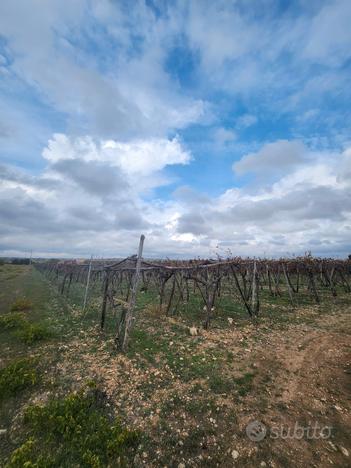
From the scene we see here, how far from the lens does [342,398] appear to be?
17.0 feet

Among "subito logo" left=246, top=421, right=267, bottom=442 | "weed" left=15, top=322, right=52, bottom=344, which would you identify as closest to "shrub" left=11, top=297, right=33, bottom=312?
"weed" left=15, top=322, right=52, bottom=344

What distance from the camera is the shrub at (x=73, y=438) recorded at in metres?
3.71

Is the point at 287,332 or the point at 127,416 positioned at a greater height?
the point at 287,332

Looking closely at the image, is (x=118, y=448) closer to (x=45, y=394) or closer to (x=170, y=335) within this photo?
(x=45, y=394)

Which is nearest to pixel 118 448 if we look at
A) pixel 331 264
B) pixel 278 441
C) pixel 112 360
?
pixel 278 441

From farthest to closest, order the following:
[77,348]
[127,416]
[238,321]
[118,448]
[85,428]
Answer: [238,321] < [77,348] < [127,416] < [85,428] < [118,448]

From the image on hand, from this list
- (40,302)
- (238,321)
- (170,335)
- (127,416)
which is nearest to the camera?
(127,416)

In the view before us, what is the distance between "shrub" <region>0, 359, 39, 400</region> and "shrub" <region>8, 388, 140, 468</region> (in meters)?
1.29

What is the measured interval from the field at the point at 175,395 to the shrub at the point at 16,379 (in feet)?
0.09

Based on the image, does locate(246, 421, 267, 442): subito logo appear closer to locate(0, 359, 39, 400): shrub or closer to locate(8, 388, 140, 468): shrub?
locate(8, 388, 140, 468): shrub

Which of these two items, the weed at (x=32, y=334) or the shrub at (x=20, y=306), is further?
the shrub at (x=20, y=306)

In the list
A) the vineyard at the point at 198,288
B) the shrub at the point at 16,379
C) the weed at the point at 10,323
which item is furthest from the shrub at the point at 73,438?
the weed at the point at 10,323

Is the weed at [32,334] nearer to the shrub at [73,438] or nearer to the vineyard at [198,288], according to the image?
the vineyard at [198,288]

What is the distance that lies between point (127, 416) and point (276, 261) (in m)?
17.8
